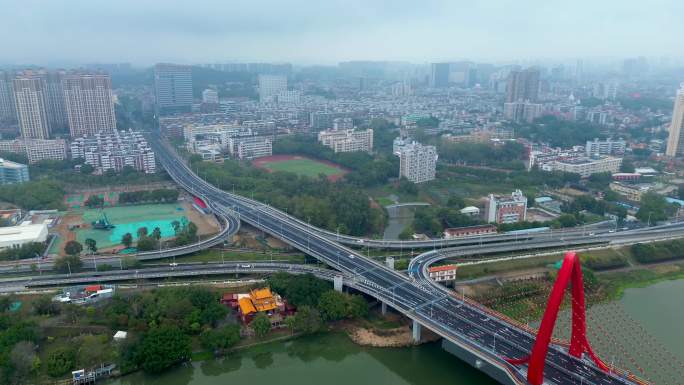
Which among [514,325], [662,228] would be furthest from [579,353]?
[662,228]

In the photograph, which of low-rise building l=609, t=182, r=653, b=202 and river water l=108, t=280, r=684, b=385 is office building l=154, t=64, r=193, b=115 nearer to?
low-rise building l=609, t=182, r=653, b=202

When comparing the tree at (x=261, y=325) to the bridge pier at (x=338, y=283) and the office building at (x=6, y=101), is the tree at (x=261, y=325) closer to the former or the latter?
the bridge pier at (x=338, y=283)

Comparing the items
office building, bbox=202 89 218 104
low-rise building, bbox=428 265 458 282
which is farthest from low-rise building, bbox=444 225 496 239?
office building, bbox=202 89 218 104

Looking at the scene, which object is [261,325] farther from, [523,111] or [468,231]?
[523,111]

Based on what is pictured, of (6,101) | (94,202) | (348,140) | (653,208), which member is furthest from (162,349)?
(6,101)

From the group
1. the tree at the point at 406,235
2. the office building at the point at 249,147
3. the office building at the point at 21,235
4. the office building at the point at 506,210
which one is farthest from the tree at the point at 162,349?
the office building at the point at 249,147

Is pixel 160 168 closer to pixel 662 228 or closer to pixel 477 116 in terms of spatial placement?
pixel 662 228
